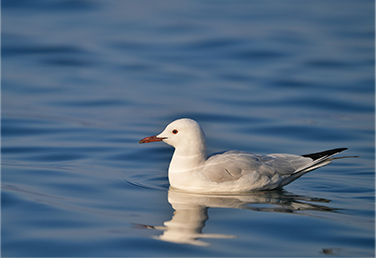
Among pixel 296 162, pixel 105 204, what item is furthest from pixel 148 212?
pixel 296 162

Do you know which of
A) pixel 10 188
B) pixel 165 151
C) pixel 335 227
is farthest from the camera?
pixel 165 151

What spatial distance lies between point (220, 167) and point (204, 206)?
78cm

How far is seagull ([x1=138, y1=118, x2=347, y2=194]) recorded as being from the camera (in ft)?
21.1

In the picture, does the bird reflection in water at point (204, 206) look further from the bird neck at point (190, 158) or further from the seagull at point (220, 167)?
the bird neck at point (190, 158)

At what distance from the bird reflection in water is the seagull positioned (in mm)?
129

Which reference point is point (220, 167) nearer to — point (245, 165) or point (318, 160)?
point (245, 165)

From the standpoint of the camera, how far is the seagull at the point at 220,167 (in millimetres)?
6445

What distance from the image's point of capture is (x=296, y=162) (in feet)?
22.8

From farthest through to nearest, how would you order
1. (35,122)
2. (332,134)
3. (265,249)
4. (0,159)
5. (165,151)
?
(35,122), (332,134), (165,151), (0,159), (265,249)

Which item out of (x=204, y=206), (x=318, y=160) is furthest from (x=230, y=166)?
(x=318, y=160)

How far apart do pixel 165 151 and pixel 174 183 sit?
257 cm

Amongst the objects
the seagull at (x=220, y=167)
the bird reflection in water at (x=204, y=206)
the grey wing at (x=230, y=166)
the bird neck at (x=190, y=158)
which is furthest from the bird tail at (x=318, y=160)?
the bird neck at (x=190, y=158)

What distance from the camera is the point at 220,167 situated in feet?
21.3

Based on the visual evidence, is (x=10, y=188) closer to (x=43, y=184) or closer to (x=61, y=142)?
(x=43, y=184)
